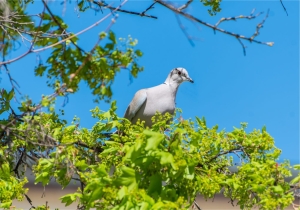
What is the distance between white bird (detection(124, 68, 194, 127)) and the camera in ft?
15.7

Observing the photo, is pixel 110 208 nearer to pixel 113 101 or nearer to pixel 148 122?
Result: pixel 113 101

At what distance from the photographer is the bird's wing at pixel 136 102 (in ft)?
15.7

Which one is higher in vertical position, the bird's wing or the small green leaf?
the bird's wing

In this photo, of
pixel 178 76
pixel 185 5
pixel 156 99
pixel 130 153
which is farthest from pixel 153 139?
pixel 178 76

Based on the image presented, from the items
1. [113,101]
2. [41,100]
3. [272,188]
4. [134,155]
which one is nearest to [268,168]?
[272,188]

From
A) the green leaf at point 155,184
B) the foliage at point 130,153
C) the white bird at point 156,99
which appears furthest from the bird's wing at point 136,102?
the green leaf at point 155,184

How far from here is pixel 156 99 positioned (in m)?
4.80

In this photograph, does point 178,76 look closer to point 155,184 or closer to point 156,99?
point 156,99

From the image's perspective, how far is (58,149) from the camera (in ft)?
9.07

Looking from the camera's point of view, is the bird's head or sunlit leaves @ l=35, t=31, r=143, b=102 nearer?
sunlit leaves @ l=35, t=31, r=143, b=102

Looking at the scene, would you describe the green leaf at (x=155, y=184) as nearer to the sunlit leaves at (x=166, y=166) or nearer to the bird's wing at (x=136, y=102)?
the sunlit leaves at (x=166, y=166)

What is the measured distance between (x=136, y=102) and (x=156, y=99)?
17 cm

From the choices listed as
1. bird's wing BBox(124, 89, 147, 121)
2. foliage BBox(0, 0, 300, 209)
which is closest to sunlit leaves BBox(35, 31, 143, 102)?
foliage BBox(0, 0, 300, 209)

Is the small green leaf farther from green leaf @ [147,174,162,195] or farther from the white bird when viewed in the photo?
the white bird
